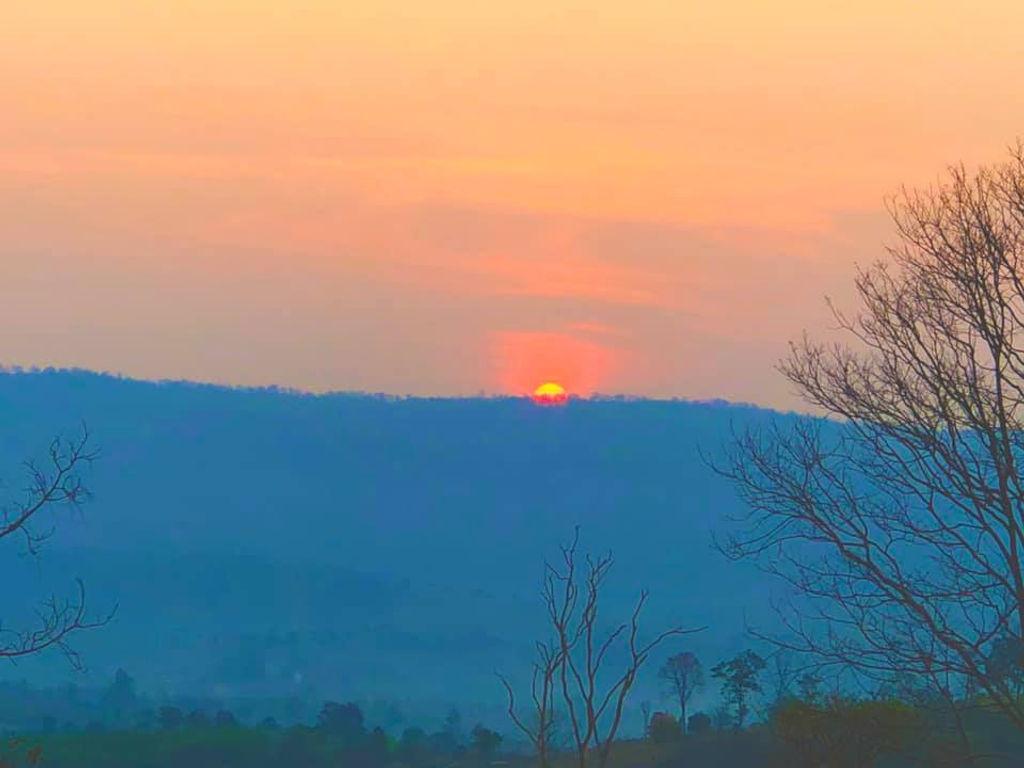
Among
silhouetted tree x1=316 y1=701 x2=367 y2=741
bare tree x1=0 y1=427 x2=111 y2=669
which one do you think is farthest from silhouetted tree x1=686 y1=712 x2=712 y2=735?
bare tree x1=0 y1=427 x2=111 y2=669

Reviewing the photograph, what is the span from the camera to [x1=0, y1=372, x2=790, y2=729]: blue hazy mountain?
155m

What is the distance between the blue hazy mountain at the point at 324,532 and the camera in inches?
6112

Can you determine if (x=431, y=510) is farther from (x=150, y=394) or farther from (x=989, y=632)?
(x=989, y=632)

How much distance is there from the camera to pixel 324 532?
7293 inches

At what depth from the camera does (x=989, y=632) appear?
16.3 metres

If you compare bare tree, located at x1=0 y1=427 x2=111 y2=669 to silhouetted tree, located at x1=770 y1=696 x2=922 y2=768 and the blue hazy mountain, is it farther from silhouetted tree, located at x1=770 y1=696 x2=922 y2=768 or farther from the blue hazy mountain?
the blue hazy mountain

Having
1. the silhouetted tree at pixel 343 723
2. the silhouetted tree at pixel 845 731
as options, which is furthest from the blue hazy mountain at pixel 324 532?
the silhouetted tree at pixel 845 731

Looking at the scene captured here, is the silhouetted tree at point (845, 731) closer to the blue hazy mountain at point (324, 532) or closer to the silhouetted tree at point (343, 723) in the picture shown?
the silhouetted tree at point (343, 723)

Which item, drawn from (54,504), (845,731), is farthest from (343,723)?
(54,504)

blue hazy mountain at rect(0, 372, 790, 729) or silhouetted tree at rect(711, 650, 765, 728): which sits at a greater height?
blue hazy mountain at rect(0, 372, 790, 729)

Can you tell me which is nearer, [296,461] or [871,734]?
[871,734]

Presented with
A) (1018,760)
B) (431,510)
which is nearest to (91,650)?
(431,510)

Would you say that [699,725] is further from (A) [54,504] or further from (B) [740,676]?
(A) [54,504]

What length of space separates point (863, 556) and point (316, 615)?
534ft
